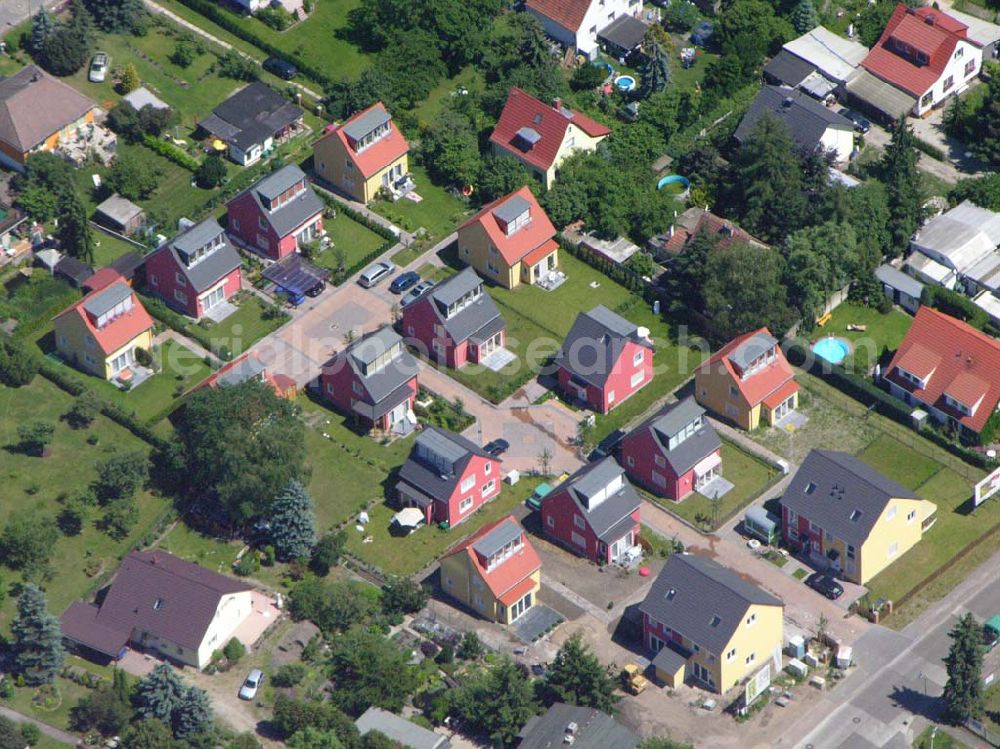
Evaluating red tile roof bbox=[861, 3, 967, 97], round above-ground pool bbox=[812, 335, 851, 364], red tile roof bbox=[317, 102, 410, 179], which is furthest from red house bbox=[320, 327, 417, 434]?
red tile roof bbox=[861, 3, 967, 97]

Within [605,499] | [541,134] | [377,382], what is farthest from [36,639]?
[541,134]

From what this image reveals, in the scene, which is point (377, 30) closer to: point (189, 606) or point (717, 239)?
point (717, 239)

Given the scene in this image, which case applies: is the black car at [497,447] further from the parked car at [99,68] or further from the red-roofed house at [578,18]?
the parked car at [99,68]

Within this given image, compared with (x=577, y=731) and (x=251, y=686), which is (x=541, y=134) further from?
(x=577, y=731)

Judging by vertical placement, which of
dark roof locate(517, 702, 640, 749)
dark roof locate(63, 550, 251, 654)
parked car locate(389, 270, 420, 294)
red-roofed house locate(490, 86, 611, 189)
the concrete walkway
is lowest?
the concrete walkway

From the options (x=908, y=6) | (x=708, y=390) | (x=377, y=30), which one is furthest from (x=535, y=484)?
(x=908, y=6)

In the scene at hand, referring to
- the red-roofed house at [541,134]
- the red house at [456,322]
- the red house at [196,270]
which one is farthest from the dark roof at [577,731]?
the red-roofed house at [541,134]

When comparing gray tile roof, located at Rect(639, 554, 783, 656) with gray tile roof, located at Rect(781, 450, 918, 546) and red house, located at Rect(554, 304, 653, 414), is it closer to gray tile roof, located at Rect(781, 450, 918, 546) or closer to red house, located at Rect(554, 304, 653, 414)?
gray tile roof, located at Rect(781, 450, 918, 546)
